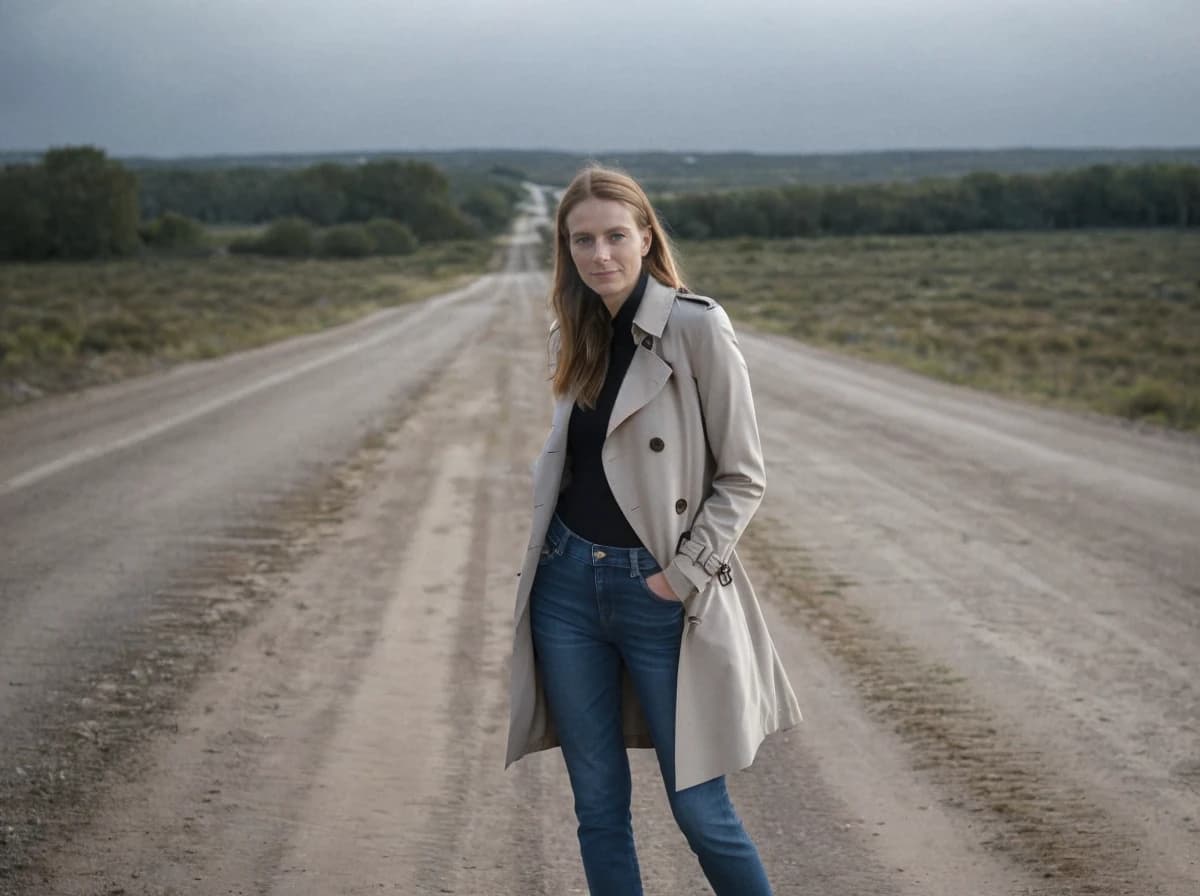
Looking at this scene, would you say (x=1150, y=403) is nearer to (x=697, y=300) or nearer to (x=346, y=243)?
(x=697, y=300)

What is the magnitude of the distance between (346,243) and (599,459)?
8988 centimetres

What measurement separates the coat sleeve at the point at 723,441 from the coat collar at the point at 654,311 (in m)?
0.07

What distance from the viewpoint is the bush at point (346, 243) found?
8875cm

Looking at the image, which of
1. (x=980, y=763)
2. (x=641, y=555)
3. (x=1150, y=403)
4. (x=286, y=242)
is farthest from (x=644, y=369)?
(x=286, y=242)

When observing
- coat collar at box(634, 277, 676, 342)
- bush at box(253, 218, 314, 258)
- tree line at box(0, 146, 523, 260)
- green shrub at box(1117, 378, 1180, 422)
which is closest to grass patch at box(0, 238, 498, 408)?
bush at box(253, 218, 314, 258)

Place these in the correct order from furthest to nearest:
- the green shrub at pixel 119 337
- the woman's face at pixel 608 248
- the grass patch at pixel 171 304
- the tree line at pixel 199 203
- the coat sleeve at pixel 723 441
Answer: the tree line at pixel 199 203
the green shrub at pixel 119 337
the grass patch at pixel 171 304
the woman's face at pixel 608 248
the coat sleeve at pixel 723 441

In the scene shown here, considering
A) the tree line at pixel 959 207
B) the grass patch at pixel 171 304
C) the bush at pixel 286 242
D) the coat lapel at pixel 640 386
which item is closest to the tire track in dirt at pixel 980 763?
the coat lapel at pixel 640 386

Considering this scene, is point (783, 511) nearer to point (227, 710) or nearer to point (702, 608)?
point (227, 710)

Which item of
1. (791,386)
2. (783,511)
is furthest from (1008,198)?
(783,511)

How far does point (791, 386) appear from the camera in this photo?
52.1ft

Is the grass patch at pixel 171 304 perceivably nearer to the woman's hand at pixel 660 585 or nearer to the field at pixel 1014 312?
the field at pixel 1014 312

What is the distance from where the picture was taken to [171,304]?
38.2 m

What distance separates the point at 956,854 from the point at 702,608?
177cm

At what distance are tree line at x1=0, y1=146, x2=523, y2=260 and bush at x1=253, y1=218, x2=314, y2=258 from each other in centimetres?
251
